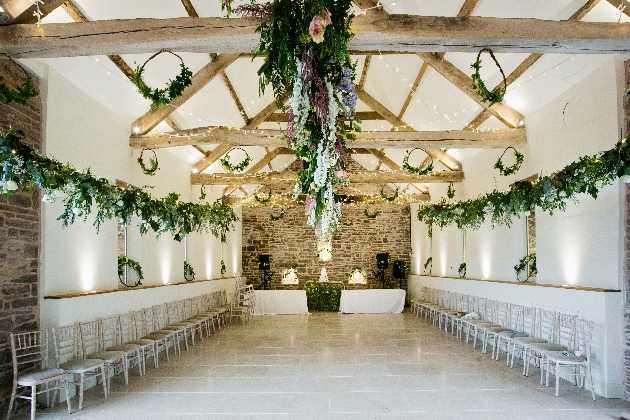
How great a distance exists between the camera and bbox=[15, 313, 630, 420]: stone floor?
5.05 m

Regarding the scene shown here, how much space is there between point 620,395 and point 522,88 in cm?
447

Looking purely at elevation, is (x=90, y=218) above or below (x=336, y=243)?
above

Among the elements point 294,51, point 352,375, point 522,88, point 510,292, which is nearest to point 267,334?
point 352,375

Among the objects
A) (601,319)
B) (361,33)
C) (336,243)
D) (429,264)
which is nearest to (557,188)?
(601,319)

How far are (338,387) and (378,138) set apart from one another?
477 centimetres

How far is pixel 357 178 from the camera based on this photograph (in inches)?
512

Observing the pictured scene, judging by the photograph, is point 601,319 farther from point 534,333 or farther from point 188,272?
point 188,272

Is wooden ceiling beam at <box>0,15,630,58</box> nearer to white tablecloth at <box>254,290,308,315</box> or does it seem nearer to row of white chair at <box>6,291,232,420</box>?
row of white chair at <box>6,291,232,420</box>

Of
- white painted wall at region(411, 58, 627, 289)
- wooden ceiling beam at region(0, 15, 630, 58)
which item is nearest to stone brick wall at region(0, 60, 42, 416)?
wooden ceiling beam at region(0, 15, 630, 58)

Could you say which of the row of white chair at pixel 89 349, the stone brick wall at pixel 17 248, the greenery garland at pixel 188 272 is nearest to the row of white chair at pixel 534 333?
the row of white chair at pixel 89 349

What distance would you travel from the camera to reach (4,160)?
13.1 feet

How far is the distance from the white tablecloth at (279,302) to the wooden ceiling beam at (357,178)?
3.11 m

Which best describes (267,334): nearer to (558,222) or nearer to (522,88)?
(558,222)

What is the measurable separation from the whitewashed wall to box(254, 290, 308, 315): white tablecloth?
3.40 m
